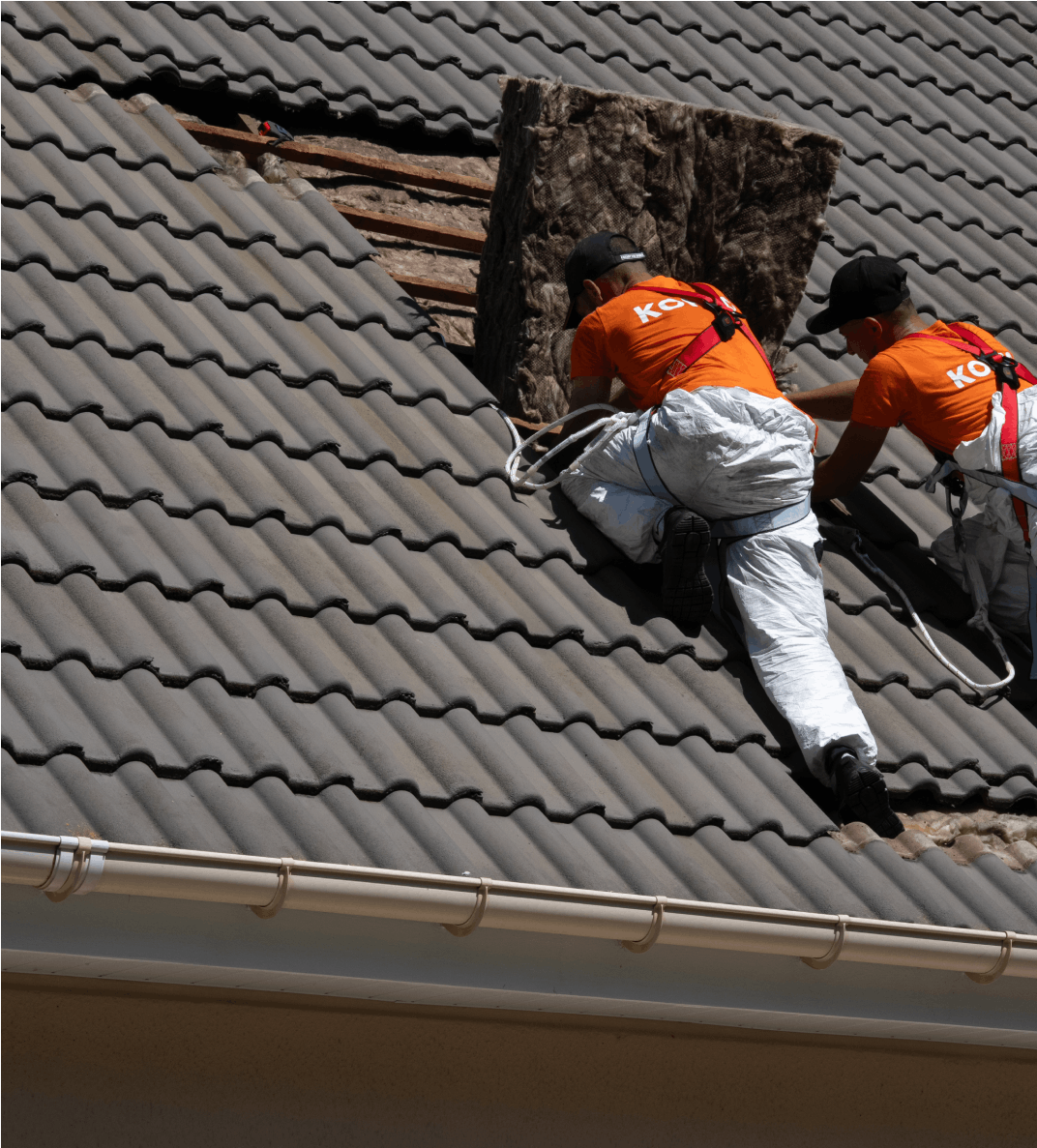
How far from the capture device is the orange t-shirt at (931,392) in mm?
5012

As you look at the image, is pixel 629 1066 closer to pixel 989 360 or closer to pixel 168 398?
pixel 168 398

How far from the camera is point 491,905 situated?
321cm

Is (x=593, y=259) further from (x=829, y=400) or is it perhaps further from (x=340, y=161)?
(x=340, y=161)

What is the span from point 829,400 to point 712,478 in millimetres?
885

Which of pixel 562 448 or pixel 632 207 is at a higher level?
pixel 632 207

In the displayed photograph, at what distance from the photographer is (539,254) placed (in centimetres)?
539

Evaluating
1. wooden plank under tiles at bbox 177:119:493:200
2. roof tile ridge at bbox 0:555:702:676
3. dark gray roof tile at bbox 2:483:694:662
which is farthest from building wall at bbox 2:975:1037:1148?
wooden plank under tiles at bbox 177:119:493:200

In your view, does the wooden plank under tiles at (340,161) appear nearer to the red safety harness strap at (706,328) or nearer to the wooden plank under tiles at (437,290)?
the wooden plank under tiles at (437,290)

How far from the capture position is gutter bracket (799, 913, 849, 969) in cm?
350

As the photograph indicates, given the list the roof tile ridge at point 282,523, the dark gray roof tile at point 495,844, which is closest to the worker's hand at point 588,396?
the roof tile ridge at point 282,523

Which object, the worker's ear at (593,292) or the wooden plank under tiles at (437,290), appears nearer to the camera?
the worker's ear at (593,292)

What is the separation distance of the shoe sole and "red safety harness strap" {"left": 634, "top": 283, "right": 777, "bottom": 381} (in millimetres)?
1454

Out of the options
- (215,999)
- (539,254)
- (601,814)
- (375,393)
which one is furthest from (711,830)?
(539,254)

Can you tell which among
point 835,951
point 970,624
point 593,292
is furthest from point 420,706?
point 970,624
